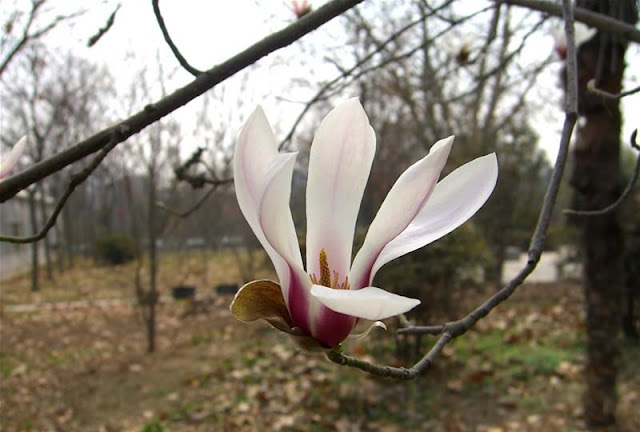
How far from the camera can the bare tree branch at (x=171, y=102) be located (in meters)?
Result: 0.71

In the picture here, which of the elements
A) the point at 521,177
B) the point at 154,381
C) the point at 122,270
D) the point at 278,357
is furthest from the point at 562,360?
the point at 122,270

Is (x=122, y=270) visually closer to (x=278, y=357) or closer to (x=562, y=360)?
(x=278, y=357)

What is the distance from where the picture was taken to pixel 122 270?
45.1ft

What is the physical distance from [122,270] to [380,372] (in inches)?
558

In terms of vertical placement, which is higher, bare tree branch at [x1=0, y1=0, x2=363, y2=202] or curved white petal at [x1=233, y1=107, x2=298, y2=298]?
bare tree branch at [x1=0, y1=0, x2=363, y2=202]

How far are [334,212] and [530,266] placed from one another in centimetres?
38

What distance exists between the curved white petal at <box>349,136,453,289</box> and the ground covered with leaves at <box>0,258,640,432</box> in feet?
10.8

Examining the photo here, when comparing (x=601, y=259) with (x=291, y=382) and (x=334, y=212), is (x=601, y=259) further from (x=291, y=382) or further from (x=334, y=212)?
(x=334, y=212)

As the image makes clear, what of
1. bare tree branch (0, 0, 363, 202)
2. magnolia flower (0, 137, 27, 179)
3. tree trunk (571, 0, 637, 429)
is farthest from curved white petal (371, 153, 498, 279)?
tree trunk (571, 0, 637, 429)

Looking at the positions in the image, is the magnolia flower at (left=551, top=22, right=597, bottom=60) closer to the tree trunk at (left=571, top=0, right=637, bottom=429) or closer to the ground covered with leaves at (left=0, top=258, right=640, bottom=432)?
the tree trunk at (left=571, top=0, right=637, bottom=429)

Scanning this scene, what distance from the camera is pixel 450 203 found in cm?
53

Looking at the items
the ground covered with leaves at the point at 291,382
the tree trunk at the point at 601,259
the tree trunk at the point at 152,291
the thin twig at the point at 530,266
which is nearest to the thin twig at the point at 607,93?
the thin twig at the point at 530,266

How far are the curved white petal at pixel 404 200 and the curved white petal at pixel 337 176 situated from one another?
0.15 feet

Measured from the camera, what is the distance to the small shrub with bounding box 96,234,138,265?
48.4ft
